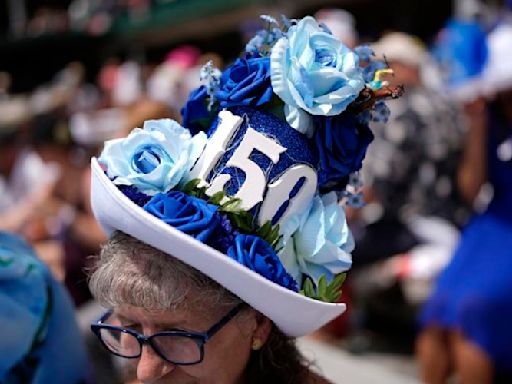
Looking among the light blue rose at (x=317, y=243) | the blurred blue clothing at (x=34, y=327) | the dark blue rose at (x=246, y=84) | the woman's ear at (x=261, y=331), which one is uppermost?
the dark blue rose at (x=246, y=84)

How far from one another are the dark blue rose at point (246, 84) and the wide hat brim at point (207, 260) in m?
0.30

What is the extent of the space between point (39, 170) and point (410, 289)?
2.28 meters

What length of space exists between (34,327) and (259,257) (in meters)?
0.76

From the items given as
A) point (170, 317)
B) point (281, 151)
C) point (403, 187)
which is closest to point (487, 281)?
point (403, 187)

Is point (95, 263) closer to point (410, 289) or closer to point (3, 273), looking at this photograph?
point (3, 273)

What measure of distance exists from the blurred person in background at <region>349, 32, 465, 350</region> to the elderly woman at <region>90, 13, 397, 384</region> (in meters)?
2.27

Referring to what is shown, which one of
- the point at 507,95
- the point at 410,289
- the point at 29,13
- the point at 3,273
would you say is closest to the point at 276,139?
the point at 3,273

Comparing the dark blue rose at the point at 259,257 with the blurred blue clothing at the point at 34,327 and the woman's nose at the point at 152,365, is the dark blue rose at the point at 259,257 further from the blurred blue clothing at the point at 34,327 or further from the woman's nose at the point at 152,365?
the blurred blue clothing at the point at 34,327

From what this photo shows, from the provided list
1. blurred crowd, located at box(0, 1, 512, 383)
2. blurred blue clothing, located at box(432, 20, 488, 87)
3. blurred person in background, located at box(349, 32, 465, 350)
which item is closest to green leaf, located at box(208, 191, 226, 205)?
blurred crowd, located at box(0, 1, 512, 383)

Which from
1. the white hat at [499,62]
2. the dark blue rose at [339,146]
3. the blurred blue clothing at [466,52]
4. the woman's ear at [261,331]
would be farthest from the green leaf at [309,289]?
the blurred blue clothing at [466,52]

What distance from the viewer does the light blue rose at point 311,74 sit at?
59.2 inches

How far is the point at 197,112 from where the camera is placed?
1.69 meters

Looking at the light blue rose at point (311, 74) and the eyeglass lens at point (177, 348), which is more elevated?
the light blue rose at point (311, 74)

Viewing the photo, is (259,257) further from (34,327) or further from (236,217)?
(34,327)
